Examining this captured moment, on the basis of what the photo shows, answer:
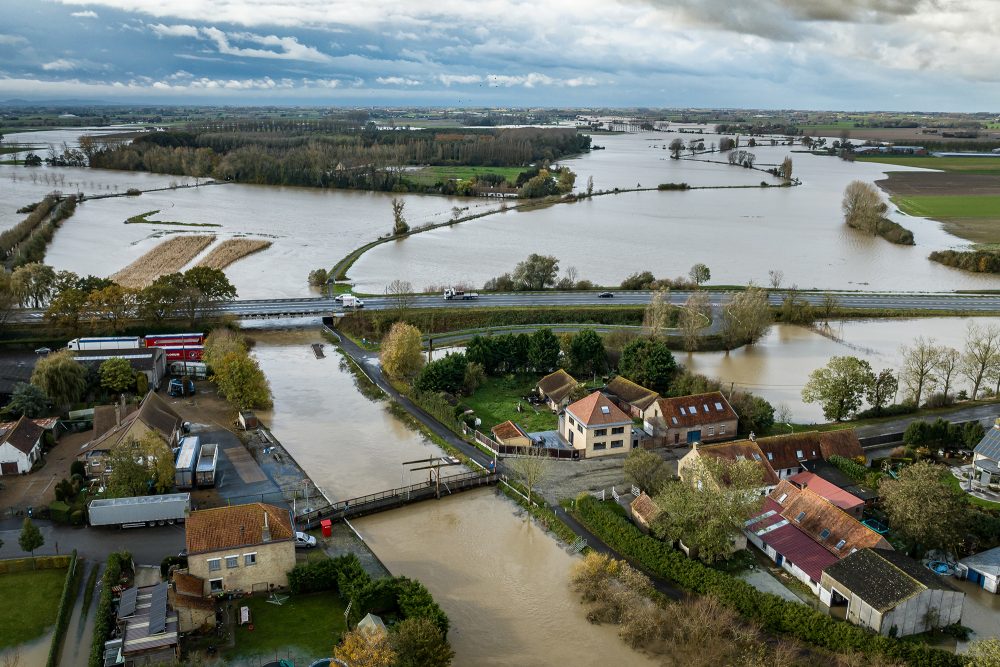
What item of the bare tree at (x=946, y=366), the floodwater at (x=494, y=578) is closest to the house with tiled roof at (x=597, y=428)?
the floodwater at (x=494, y=578)

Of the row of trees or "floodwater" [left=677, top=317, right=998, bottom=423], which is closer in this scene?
the row of trees

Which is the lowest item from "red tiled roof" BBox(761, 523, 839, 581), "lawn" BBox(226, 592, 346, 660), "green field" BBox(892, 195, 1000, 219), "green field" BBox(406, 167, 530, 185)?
"lawn" BBox(226, 592, 346, 660)

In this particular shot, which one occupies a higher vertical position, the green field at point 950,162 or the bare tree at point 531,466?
the green field at point 950,162

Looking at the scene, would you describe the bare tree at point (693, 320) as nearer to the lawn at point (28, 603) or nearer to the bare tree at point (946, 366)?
the bare tree at point (946, 366)

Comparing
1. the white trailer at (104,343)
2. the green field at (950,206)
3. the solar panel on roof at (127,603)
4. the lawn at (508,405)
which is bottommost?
the lawn at (508,405)

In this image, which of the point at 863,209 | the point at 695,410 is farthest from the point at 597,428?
the point at 863,209

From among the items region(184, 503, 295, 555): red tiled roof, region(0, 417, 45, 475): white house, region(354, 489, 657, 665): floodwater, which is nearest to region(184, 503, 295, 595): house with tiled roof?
region(184, 503, 295, 555): red tiled roof

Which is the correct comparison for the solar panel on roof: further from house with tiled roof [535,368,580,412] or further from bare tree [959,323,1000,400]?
bare tree [959,323,1000,400]

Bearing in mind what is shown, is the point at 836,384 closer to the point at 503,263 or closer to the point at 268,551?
the point at 268,551

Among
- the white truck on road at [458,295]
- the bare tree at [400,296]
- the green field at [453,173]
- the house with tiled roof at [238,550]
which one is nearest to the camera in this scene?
the house with tiled roof at [238,550]
